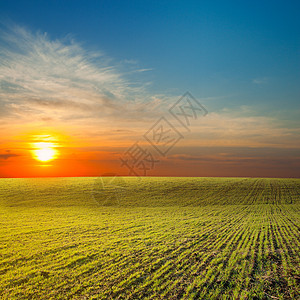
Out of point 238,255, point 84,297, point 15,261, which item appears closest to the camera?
point 84,297

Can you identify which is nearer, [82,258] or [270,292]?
[270,292]

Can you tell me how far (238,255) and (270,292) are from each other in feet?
14.7

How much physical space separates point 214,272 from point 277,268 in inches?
141

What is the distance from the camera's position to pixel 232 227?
23.7 metres

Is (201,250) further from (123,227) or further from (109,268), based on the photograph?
(123,227)

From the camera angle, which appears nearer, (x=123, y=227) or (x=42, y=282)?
(x=42, y=282)

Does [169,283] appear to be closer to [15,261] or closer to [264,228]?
[15,261]

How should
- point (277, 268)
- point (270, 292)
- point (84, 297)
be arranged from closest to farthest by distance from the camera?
point (84, 297), point (270, 292), point (277, 268)

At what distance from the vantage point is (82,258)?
13.8 meters

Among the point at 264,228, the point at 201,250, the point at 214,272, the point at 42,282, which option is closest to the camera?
the point at 42,282

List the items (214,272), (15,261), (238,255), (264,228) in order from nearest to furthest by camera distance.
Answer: (214,272)
(15,261)
(238,255)
(264,228)

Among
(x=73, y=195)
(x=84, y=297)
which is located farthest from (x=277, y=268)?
(x=73, y=195)

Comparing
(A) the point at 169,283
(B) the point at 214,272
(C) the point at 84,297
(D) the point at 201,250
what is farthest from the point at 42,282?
(D) the point at 201,250

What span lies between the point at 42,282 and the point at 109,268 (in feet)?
10.2
